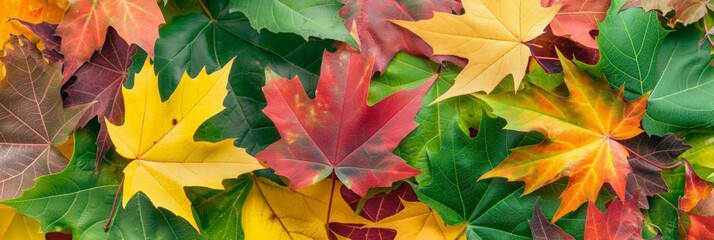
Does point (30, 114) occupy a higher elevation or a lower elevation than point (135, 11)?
lower

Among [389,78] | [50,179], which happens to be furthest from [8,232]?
[389,78]

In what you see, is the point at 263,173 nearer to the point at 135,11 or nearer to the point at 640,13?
the point at 135,11

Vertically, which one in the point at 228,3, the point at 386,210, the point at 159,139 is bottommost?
the point at 386,210

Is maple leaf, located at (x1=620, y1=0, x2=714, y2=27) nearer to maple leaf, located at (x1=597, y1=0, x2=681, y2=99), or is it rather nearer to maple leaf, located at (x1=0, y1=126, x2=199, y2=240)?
maple leaf, located at (x1=597, y1=0, x2=681, y2=99)

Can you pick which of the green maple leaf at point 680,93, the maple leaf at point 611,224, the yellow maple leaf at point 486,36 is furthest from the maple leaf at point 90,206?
the green maple leaf at point 680,93

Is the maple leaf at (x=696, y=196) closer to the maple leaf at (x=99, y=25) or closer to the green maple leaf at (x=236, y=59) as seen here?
the green maple leaf at (x=236, y=59)

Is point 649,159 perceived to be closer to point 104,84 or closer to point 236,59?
point 236,59
